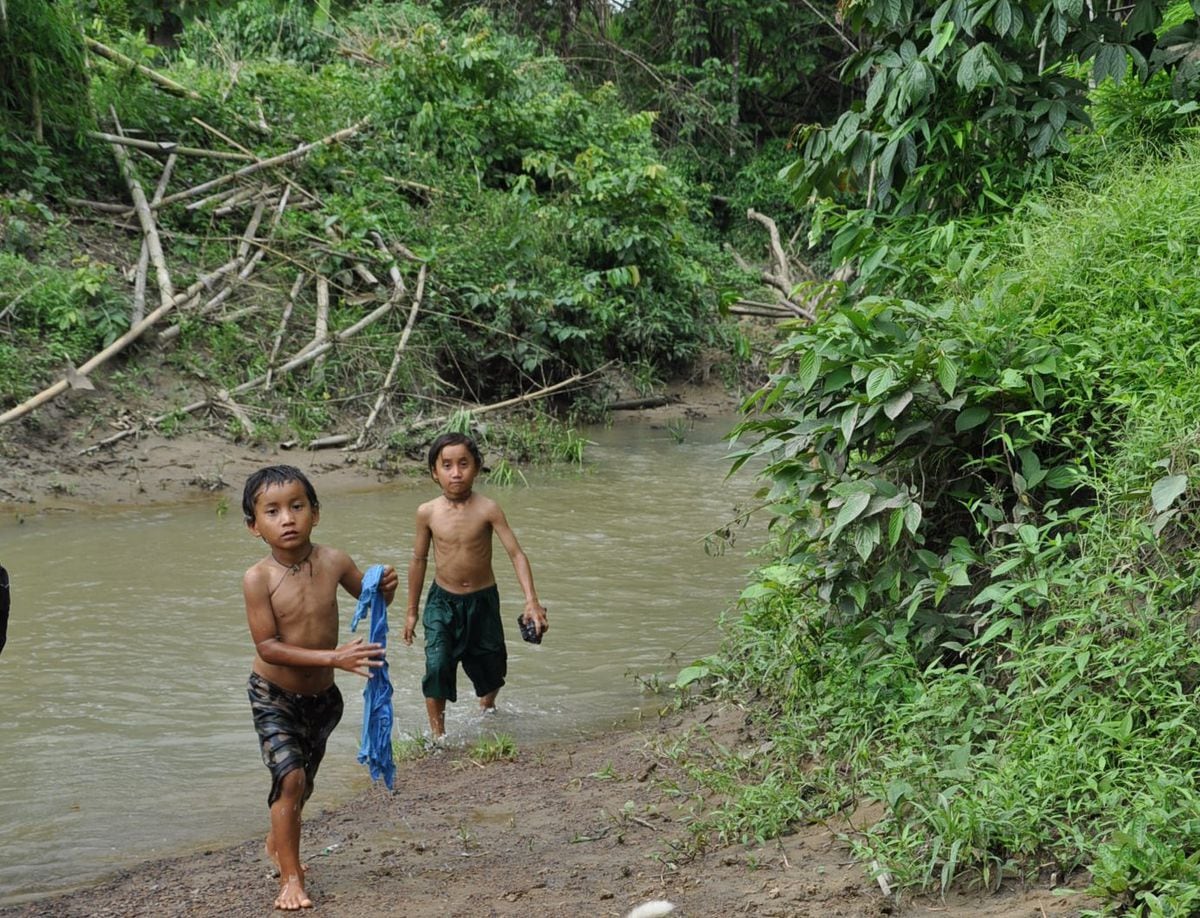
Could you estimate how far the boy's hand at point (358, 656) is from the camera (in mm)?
3586

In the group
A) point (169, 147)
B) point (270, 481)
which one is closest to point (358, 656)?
point (270, 481)

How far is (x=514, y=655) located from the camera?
6.53 m

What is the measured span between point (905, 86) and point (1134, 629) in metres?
2.81

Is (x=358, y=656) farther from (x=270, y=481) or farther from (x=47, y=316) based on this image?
(x=47, y=316)

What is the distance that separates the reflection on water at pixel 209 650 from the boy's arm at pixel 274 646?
3.30ft

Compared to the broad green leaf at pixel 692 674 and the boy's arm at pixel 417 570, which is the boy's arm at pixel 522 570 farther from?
the broad green leaf at pixel 692 674

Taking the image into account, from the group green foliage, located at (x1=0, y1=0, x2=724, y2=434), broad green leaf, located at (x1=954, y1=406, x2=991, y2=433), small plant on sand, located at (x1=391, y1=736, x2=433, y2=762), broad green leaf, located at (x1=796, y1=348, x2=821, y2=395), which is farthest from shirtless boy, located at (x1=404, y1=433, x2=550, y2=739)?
green foliage, located at (x1=0, y1=0, x2=724, y2=434)

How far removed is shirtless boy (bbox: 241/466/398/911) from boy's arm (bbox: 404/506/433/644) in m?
1.35

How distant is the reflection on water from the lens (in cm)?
465

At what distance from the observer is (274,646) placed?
378 centimetres

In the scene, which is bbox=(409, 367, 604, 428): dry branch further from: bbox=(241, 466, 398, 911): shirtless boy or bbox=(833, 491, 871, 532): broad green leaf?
bbox=(833, 491, 871, 532): broad green leaf

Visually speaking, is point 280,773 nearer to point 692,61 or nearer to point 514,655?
point 514,655

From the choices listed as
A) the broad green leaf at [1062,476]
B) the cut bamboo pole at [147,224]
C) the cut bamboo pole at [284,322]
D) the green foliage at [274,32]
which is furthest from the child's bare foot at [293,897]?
the green foliage at [274,32]

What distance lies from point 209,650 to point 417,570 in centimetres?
171
